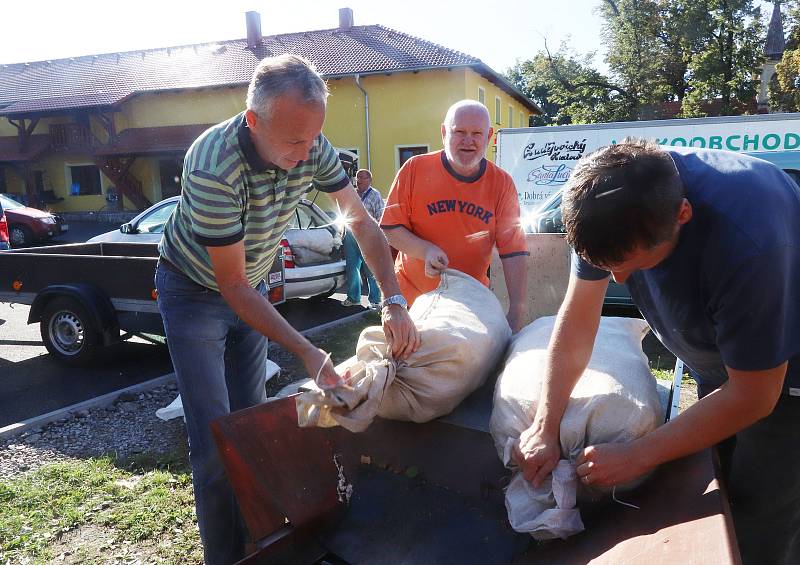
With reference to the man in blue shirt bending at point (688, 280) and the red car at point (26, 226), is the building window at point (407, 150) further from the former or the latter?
the man in blue shirt bending at point (688, 280)

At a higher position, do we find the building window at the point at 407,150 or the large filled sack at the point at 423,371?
the building window at the point at 407,150

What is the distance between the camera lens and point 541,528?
1.59 metres

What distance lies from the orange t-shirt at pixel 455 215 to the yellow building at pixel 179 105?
17.8 m

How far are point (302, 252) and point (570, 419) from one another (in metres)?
6.00

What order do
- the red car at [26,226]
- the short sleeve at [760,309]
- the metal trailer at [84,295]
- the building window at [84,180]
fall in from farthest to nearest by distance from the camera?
1. the building window at [84,180]
2. the red car at [26,226]
3. the metal trailer at [84,295]
4. the short sleeve at [760,309]

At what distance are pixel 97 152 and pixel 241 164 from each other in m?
25.6

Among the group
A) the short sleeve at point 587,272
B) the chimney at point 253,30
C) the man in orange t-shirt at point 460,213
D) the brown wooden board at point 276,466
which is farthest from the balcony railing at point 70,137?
the short sleeve at point 587,272

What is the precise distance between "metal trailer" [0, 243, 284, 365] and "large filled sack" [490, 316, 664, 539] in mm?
3844

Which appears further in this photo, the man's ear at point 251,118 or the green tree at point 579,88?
the green tree at point 579,88

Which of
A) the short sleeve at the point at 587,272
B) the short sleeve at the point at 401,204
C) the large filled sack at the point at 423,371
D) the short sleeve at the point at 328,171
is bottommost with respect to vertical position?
the large filled sack at the point at 423,371

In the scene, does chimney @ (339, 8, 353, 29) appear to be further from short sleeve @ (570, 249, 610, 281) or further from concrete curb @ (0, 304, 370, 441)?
short sleeve @ (570, 249, 610, 281)

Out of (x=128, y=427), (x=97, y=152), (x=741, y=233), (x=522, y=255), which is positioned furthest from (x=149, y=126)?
(x=741, y=233)

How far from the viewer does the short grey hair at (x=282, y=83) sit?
170 cm

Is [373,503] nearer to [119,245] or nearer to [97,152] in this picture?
[119,245]
